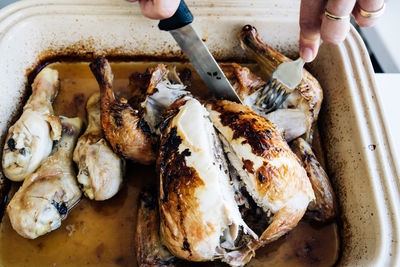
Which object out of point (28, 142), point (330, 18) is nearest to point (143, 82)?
point (28, 142)

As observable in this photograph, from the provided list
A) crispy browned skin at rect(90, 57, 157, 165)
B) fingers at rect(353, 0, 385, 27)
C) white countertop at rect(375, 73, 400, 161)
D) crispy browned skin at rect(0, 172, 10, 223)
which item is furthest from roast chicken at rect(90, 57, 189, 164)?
white countertop at rect(375, 73, 400, 161)

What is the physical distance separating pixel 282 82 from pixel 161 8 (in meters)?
0.70

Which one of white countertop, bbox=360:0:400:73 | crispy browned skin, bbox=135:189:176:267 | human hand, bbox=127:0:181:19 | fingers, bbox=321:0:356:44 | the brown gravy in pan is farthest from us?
white countertop, bbox=360:0:400:73

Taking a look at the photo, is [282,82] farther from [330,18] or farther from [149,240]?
[149,240]

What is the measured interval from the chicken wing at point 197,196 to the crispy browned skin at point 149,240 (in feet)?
0.26

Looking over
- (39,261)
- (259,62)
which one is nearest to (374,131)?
(259,62)

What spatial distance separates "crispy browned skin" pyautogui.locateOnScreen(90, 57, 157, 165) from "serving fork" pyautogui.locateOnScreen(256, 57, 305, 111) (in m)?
0.61

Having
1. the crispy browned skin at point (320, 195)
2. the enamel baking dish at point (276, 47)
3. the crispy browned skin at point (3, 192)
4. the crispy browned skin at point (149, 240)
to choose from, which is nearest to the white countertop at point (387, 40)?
the enamel baking dish at point (276, 47)

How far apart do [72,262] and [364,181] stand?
1349 millimetres

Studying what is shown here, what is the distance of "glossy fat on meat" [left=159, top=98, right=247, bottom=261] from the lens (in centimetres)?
132

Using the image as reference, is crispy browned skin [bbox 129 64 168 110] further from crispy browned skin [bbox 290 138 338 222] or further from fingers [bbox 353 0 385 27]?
fingers [bbox 353 0 385 27]

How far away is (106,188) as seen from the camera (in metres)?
1.68

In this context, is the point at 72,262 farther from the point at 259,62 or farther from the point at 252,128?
the point at 259,62

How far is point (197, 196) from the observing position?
133cm
